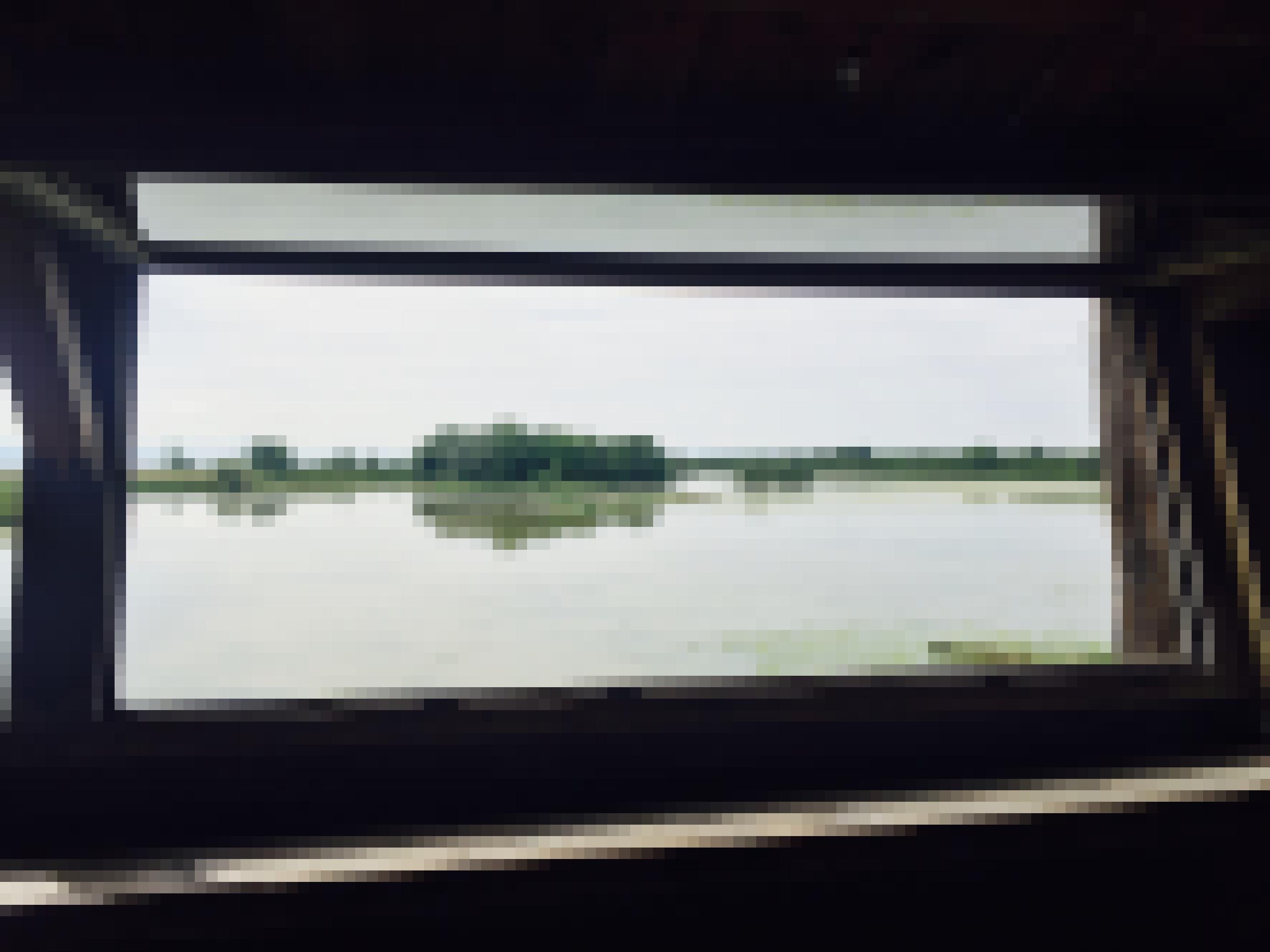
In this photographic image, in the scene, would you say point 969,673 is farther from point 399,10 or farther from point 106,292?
point 106,292

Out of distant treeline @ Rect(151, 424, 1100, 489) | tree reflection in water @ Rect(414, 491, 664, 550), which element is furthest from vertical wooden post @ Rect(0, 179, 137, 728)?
tree reflection in water @ Rect(414, 491, 664, 550)

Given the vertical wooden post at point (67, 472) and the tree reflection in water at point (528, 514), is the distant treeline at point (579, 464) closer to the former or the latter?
the tree reflection in water at point (528, 514)

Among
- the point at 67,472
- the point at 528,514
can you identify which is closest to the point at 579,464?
the point at 528,514

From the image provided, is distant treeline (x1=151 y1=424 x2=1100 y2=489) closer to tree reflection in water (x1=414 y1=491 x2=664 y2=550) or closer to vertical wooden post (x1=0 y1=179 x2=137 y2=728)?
tree reflection in water (x1=414 y1=491 x2=664 y2=550)

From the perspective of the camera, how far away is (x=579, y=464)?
190 cm

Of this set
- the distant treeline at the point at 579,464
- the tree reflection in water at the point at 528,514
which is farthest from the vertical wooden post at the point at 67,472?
the tree reflection in water at the point at 528,514

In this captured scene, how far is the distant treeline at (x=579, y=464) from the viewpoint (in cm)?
181

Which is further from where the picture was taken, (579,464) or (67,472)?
(579,464)

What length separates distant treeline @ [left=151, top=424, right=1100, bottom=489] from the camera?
181cm

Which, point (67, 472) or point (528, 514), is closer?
point (67, 472)

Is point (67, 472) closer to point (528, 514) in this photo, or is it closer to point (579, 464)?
point (528, 514)

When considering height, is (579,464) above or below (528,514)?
above

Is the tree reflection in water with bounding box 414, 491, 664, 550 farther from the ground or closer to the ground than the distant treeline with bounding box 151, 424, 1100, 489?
closer to the ground

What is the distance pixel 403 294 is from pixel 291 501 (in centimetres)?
62
